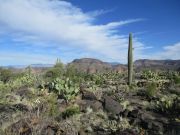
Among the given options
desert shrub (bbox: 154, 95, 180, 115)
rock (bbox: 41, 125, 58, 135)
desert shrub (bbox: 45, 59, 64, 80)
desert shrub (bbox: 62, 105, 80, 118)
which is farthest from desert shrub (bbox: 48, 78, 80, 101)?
desert shrub (bbox: 45, 59, 64, 80)

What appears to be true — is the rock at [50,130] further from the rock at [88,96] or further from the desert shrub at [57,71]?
the desert shrub at [57,71]

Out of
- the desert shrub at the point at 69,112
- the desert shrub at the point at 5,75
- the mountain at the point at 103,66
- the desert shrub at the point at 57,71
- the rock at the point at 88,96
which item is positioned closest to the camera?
the desert shrub at the point at 69,112

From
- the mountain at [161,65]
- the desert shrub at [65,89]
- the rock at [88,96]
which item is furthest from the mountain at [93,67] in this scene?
the rock at [88,96]

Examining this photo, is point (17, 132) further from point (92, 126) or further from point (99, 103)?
point (99, 103)

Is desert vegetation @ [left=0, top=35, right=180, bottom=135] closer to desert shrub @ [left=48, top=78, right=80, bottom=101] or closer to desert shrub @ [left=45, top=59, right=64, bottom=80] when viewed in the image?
desert shrub @ [left=48, top=78, right=80, bottom=101]

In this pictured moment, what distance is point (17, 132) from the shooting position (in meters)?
9.02

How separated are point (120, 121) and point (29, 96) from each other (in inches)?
313

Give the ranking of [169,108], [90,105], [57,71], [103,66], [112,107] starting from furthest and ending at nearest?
[103,66] → [57,71] → [90,105] → [112,107] → [169,108]

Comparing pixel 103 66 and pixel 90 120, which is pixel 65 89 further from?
pixel 103 66

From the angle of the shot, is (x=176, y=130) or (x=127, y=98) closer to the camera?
(x=176, y=130)

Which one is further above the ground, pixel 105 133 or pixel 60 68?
pixel 60 68

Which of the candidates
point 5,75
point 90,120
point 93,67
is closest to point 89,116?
point 90,120

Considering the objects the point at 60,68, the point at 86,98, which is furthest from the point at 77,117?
the point at 60,68

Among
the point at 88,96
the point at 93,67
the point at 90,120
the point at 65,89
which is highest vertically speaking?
the point at 93,67
